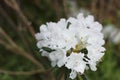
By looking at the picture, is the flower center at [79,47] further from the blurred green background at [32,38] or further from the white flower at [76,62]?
the blurred green background at [32,38]

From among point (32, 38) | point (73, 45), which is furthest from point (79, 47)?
point (32, 38)

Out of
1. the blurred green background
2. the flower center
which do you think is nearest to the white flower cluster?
the flower center

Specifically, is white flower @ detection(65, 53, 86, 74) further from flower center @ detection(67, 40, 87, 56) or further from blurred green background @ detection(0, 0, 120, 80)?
blurred green background @ detection(0, 0, 120, 80)

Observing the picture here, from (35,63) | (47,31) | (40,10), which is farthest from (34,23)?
(47,31)

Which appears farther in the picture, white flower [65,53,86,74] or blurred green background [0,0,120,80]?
blurred green background [0,0,120,80]

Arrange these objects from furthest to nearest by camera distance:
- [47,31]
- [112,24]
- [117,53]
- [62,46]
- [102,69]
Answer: [112,24], [117,53], [102,69], [47,31], [62,46]

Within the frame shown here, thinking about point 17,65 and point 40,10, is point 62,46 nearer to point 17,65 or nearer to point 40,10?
point 17,65
